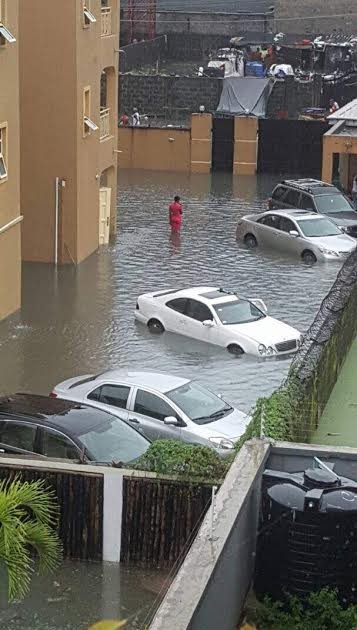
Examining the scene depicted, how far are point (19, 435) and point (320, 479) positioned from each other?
6.24 m

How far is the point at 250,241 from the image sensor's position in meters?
33.1

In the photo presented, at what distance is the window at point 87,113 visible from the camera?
99.1ft

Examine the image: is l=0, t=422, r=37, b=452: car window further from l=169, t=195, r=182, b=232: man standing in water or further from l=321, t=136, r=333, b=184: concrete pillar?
l=321, t=136, r=333, b=184: concrete pillar

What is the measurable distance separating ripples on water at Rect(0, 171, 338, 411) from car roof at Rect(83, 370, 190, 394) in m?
2.10

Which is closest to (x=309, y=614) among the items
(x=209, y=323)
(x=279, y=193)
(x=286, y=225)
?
(x=209, y=323)

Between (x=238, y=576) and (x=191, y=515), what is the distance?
3.62 metres

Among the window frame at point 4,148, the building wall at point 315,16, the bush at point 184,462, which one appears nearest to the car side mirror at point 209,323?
the window frame at point 4,148

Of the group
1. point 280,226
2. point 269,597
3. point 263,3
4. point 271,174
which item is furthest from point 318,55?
point 269,597

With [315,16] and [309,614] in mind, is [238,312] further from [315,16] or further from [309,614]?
[315,16]

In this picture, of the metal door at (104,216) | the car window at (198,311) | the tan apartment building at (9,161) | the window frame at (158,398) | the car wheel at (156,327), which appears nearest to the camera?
the window frame at (158,398)

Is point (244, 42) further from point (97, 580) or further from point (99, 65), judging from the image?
point (97, 580)

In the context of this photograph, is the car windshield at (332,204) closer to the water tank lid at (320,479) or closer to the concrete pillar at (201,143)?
the concrete pillar at (201,143)

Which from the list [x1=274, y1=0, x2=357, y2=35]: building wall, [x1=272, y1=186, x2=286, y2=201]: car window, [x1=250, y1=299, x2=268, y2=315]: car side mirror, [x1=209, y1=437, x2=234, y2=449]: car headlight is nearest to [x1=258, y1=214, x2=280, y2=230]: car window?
[x1=272, y1=186, x2=286, y2=201]: car window

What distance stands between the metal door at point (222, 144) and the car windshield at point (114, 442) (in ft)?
105
